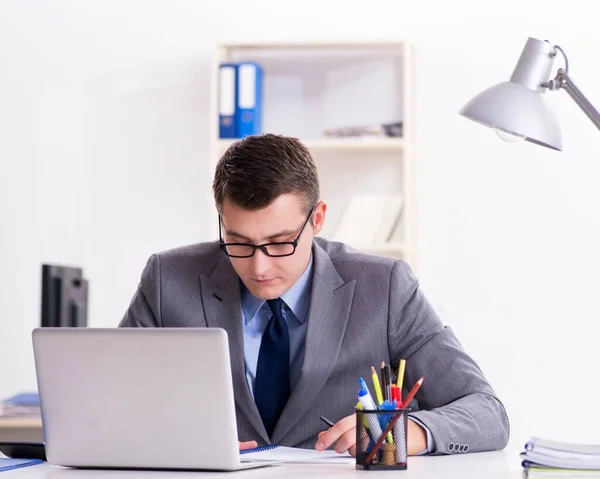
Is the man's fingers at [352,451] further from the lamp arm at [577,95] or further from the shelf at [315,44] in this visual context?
the shelf at [315,44]

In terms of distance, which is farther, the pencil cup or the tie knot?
the tie knot

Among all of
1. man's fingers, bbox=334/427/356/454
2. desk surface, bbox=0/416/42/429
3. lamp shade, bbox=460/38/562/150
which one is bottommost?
desk surface, bbox=0/416/42/429

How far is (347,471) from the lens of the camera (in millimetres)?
1519

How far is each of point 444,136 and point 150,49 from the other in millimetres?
1247

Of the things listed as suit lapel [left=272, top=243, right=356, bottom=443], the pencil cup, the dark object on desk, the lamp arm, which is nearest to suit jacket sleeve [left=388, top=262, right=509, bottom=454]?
suit lapel [left=272, top=243, right=356, bottom=443]

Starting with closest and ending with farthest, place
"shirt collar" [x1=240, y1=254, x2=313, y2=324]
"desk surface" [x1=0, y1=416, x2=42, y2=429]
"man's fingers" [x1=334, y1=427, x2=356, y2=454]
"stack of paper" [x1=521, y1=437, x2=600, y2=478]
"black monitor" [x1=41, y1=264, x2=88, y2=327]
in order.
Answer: "stack of paper" [x1=521, y1=437, x2=600, y2=478] < "man's fingers" [x1=334, y1=427, x2=356, y2=454] < "shirt collar" [x1=240, y1=254, x2=313, y2=324] < "desk surface" [x1=0, y1=416, x2=42, y2=429] < "black monitor" [x1=41, y1=264, x2=88, y2=327]

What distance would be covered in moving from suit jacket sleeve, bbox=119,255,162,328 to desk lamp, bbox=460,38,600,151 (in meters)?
0.79

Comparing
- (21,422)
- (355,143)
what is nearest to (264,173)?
(21,422)

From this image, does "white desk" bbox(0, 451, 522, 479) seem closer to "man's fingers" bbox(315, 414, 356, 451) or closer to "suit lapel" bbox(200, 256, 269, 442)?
"man's fingers" bbox(315, 414, 356, 451)

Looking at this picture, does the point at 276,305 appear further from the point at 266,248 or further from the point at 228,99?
the point at 228,99

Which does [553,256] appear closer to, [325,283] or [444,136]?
[444,136]

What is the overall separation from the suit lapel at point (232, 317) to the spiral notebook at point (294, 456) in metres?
0.18

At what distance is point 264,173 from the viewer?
1.97 meters

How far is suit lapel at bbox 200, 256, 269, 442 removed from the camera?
2031 millimetres
